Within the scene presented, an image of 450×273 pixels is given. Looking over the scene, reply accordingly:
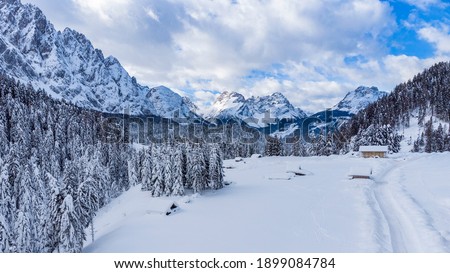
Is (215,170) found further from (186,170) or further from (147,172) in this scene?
(147,172)

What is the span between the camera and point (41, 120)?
11200 centimetres

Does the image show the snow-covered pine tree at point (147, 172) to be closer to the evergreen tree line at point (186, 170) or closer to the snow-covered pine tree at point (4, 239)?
the evergreen tree line at point (186, 170)

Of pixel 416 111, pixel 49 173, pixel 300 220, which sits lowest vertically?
pixel 300 220

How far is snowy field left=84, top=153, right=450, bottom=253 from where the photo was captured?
22.8 meters

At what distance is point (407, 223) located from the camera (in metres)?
25.5

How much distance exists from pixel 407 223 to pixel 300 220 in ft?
28.4

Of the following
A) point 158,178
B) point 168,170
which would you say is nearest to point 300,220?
point 168,170

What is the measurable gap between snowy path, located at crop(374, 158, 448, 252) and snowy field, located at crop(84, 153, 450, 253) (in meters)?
0.06

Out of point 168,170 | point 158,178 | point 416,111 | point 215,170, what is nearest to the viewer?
point 168,170

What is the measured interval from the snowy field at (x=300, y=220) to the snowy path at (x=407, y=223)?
0.06m

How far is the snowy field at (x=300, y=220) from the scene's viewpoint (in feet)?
74.6

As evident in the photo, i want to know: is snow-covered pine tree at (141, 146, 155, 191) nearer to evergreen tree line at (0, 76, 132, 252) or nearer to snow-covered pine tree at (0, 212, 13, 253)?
evergreen tree line at (0, 76, 132, 252)

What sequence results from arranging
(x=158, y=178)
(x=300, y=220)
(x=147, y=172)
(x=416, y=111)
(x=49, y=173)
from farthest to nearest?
1. (x=416, y=111)
2. (x=147, y=172)
3. (x=158, y=178)
4. (x=49, y=173)
5. (x=300, y=220)
